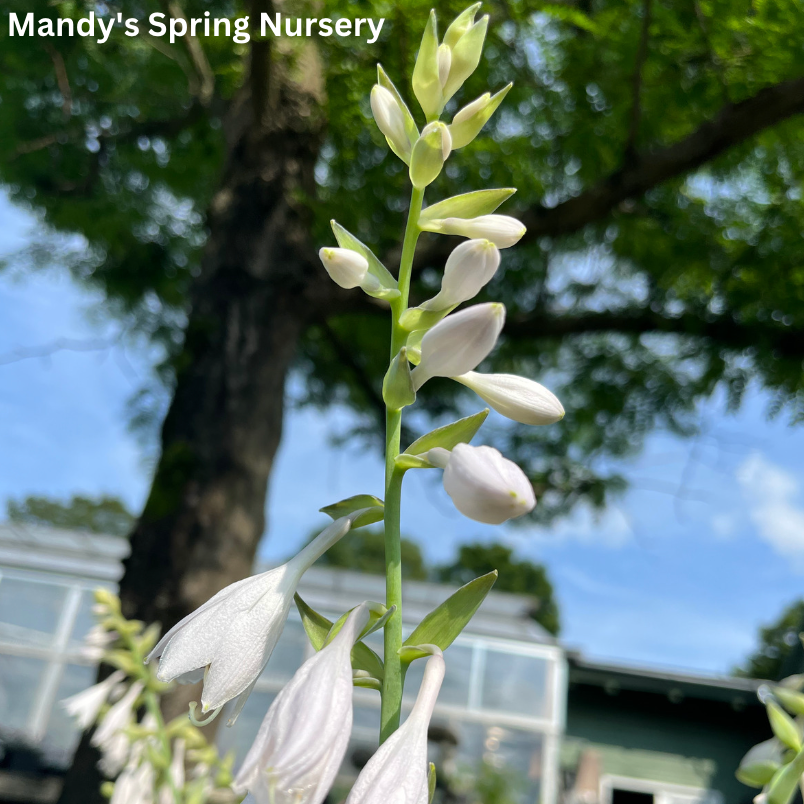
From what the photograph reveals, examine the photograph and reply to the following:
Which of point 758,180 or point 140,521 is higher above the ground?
point 758,180

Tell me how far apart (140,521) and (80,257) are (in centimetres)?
284

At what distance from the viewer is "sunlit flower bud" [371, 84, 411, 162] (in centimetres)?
71

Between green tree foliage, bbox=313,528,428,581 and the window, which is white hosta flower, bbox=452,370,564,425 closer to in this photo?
the window

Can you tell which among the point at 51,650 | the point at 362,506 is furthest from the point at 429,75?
the point at 51,650

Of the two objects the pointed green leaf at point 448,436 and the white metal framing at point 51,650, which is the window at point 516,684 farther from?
the pointed green leaf at point 448,436

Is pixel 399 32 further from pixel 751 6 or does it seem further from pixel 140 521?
pixel 140 521

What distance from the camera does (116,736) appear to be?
159 cm

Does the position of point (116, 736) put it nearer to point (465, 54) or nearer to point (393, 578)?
point (393, 578)

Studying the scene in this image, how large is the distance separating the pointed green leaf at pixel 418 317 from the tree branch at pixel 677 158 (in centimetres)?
287

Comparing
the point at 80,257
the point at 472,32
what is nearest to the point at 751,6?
the point at 472,32

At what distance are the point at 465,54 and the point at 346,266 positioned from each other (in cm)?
26

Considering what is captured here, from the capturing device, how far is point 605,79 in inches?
137

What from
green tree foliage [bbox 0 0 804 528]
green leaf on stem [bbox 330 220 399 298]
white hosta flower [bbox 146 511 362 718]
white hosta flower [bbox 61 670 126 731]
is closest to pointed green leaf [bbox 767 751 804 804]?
white hosta flower [bbox 146 511 362 718]

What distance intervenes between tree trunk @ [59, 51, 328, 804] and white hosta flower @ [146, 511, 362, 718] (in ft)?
7.89
